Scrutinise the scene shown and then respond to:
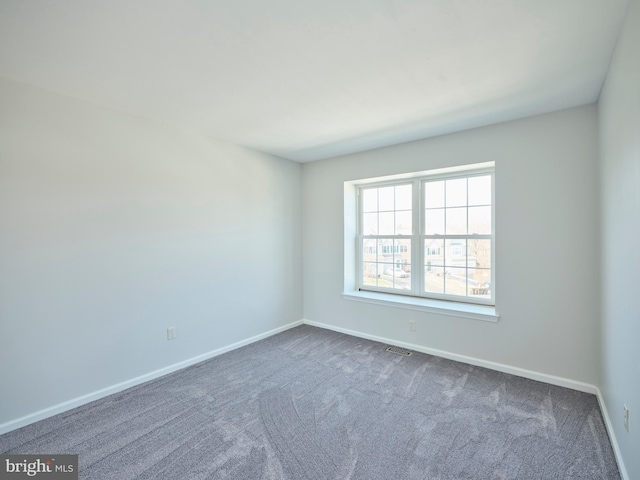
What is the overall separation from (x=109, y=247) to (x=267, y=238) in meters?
1.83

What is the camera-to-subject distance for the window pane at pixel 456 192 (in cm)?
341

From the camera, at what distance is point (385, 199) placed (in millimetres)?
4090

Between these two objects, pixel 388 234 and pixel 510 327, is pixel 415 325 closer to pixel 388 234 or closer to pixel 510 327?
pixel 510 327

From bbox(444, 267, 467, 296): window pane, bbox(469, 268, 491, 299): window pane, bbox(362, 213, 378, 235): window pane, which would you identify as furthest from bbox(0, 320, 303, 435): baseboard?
bbox(469, 268, 491, 299): window pane

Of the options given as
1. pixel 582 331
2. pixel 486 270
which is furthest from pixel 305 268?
pixel 582 331

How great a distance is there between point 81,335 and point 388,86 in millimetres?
3154

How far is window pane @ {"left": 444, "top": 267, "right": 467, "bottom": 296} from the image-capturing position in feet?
11.2

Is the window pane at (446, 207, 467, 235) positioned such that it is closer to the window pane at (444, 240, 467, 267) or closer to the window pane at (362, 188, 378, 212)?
the window pane at (444, 240, 467, 267)

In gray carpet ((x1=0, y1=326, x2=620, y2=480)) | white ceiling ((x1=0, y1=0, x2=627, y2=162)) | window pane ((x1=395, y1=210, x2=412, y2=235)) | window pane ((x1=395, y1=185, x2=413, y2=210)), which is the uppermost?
white ceiling ((x1=0, y1=0, x2=627, y2=162))

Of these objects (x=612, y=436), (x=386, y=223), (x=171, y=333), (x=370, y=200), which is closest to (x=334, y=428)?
(x=612, y=436)

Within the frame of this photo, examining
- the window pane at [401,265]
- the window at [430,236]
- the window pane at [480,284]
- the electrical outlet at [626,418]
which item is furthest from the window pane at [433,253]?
the electrical outlet at [626,418]

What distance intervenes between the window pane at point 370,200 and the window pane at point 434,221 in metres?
0.76

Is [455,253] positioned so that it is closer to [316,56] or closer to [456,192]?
→ [456,192]

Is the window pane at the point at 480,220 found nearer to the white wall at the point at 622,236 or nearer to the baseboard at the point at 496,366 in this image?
the white wall at the point at 622,236
